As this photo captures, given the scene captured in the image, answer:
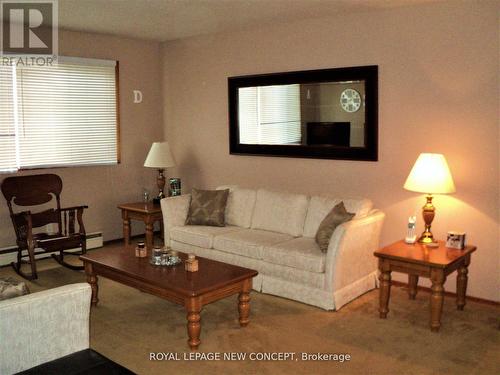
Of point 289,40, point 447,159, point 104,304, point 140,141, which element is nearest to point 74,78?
point 140,141

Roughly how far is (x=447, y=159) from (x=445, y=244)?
74 cm

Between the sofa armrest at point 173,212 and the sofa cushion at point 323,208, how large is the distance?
4.40 feet

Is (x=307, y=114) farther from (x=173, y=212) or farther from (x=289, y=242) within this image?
(x=173, y=212)

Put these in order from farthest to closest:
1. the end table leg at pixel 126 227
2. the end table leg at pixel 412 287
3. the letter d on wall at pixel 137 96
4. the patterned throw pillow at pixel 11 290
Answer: the letter d on wall at pixel 137 96, the end table leg at pixel 126 227, the end table leg at pixel 412 287, the patterned throw pillow at pixel 11 290

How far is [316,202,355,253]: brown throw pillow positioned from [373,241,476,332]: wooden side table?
0.43 meters

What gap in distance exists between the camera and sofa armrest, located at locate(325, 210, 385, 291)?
4062mm

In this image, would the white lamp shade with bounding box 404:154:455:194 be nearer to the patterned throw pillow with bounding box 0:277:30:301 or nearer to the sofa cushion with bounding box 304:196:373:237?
the sofa cushion with bounding box 304:196:373:237

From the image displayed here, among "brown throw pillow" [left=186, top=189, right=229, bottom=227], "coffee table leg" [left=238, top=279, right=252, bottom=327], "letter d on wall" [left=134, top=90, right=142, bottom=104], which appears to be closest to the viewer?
"coffee table leg" [left=238, top=279, right=252, bottom=327]

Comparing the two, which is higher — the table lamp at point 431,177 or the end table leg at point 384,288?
the table lamp at point 431,177

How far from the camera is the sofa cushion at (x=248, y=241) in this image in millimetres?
4562

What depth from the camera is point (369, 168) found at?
4.91 meters

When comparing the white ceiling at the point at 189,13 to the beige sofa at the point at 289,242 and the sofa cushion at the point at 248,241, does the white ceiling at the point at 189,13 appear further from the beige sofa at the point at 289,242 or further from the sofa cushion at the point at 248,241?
the sofa cushion at the point at 248,241

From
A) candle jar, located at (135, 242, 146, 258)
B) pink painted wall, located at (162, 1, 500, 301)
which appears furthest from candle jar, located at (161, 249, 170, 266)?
pink painted wall, located at (162, 1, 500, 301)

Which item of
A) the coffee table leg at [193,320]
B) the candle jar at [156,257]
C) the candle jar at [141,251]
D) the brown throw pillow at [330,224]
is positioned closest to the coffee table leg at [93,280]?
the candle jar at [141,251]
